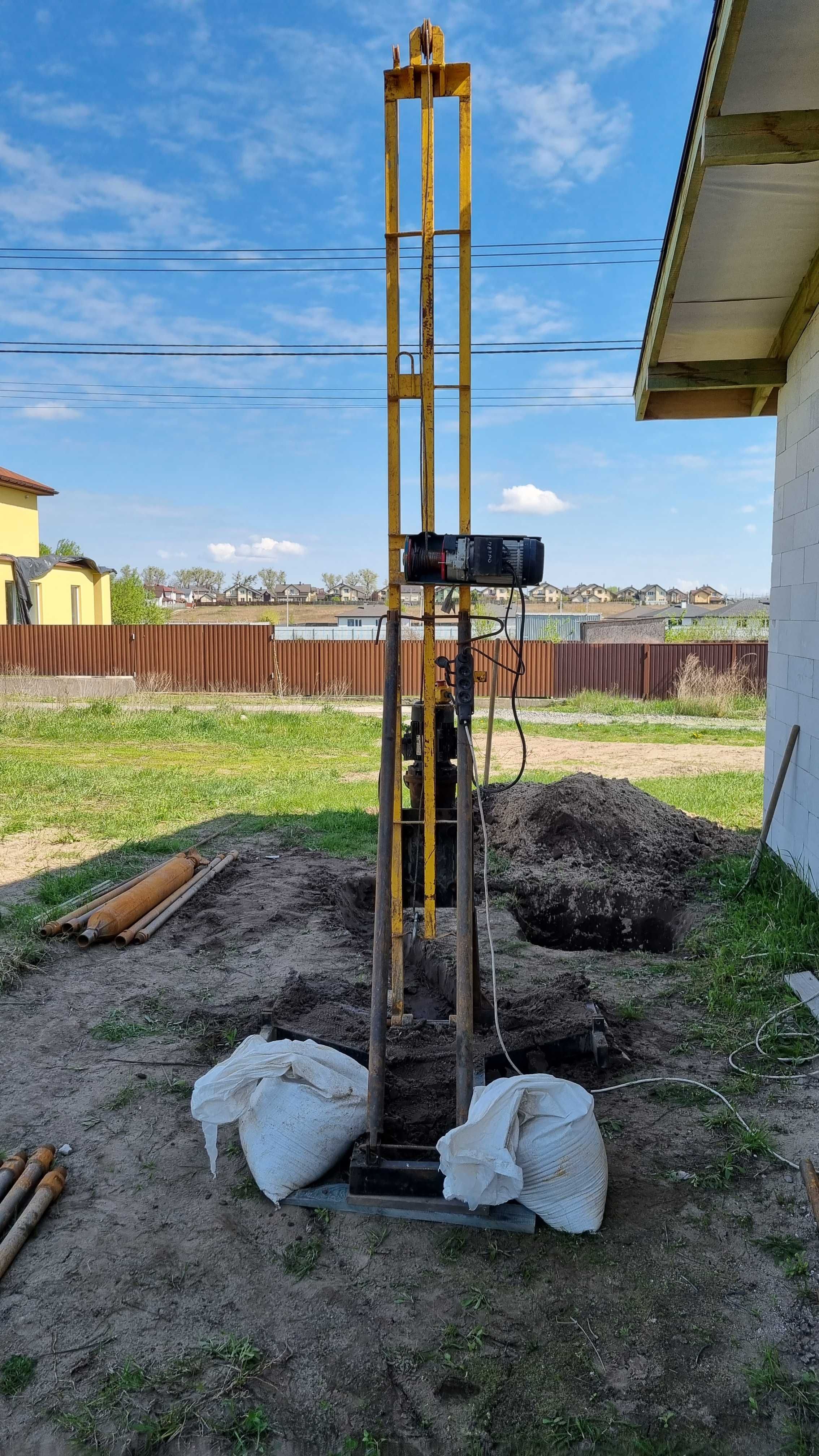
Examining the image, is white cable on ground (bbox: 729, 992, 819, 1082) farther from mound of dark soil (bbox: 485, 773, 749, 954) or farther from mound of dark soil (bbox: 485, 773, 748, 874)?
mound of dark soil (bbox: 485, 773, 748, 874)

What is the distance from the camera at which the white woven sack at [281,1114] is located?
2.74 m

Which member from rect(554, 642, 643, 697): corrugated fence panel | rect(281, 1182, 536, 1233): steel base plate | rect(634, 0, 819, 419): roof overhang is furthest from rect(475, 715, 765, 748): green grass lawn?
rect(281, 1182, 536, 1233): steel base plate

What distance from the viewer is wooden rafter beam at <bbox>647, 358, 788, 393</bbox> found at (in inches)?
249

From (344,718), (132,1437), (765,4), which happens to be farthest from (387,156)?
(344,718)

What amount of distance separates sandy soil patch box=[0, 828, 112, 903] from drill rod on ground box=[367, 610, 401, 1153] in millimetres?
4006

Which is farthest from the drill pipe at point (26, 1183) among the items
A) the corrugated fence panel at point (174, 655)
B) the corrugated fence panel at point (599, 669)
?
the corrugated fence panel at point (174, 655)

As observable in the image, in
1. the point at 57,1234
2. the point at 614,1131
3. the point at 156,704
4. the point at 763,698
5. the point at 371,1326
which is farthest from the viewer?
the point at 763,698

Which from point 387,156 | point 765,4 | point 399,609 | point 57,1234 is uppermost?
point 765,4

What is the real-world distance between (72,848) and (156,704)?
12.0 m

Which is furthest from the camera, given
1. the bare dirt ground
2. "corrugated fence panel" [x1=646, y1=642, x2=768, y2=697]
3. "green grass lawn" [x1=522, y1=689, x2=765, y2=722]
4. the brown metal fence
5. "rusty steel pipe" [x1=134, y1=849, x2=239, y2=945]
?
the brown metal fence

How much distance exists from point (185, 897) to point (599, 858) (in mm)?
3148

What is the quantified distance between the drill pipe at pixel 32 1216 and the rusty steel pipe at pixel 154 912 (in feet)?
7.85

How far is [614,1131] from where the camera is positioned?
3.13 m

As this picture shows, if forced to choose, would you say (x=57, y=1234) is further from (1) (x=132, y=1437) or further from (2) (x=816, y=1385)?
(2) (x=816, y=1385)
